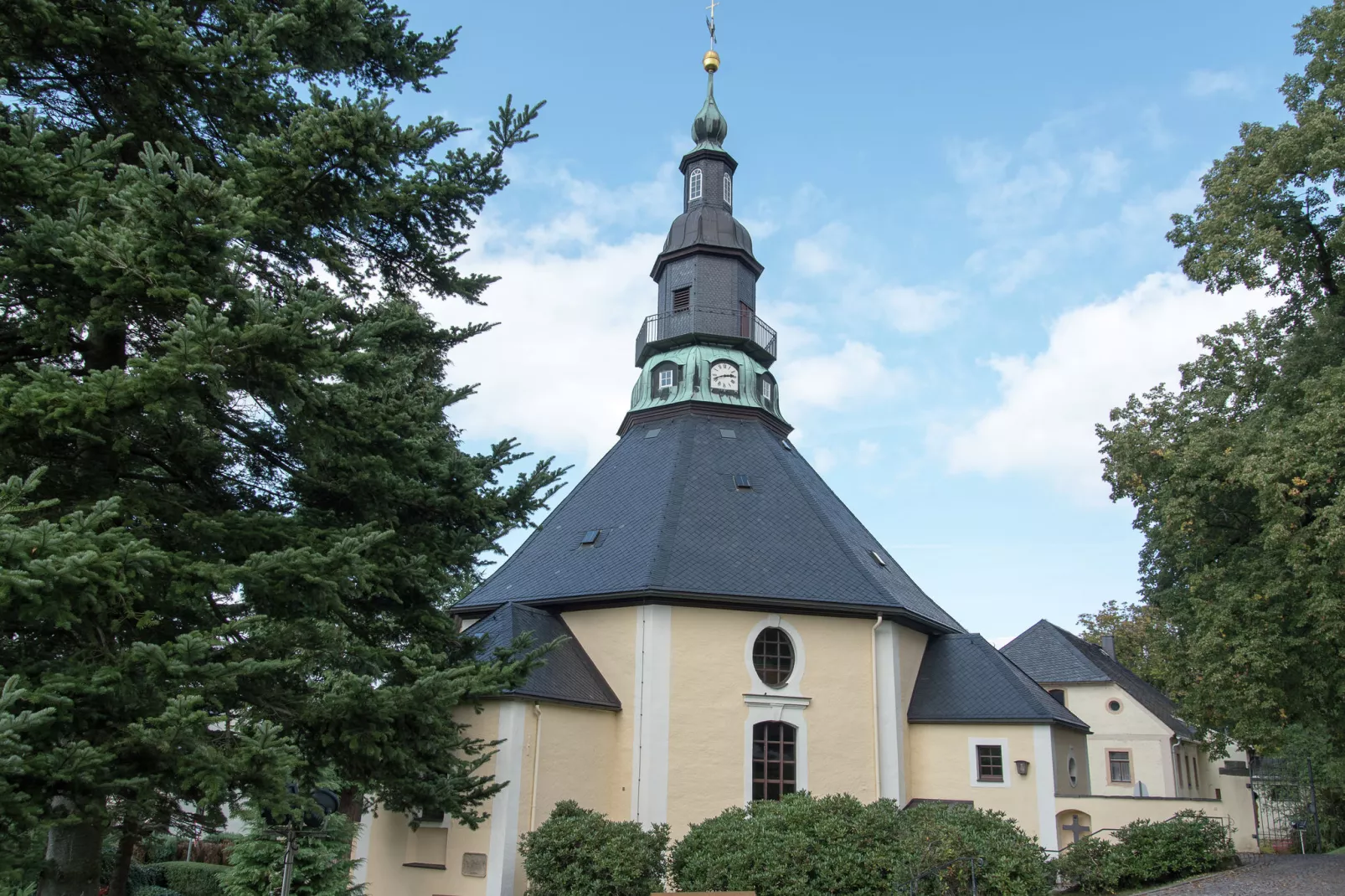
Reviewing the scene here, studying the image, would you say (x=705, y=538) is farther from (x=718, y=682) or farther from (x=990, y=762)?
(x=990, y=762)

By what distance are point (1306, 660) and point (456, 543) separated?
42.7 ft

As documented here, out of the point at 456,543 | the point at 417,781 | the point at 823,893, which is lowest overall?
the point at 823,893

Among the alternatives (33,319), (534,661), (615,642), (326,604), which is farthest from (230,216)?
(615,642)

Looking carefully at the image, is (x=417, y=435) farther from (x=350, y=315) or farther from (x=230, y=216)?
(x=230, y=216)

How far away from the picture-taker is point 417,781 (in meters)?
8.23

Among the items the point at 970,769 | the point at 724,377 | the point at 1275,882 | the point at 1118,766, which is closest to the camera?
the point at 1275,882

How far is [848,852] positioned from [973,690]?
7.39 metres

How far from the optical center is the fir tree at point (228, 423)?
6.04 m

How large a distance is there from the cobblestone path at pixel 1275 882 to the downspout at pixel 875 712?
450 cm

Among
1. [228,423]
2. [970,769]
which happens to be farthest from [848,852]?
[228,423]

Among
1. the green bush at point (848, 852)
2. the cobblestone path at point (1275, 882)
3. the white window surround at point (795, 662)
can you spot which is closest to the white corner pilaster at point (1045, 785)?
the cobblestone path at point (1275, 882)

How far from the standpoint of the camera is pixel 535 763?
1503 cm

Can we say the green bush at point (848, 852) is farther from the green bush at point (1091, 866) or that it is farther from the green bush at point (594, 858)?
the green bush at point (1091, 866)

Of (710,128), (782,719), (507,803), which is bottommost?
(507,803)
